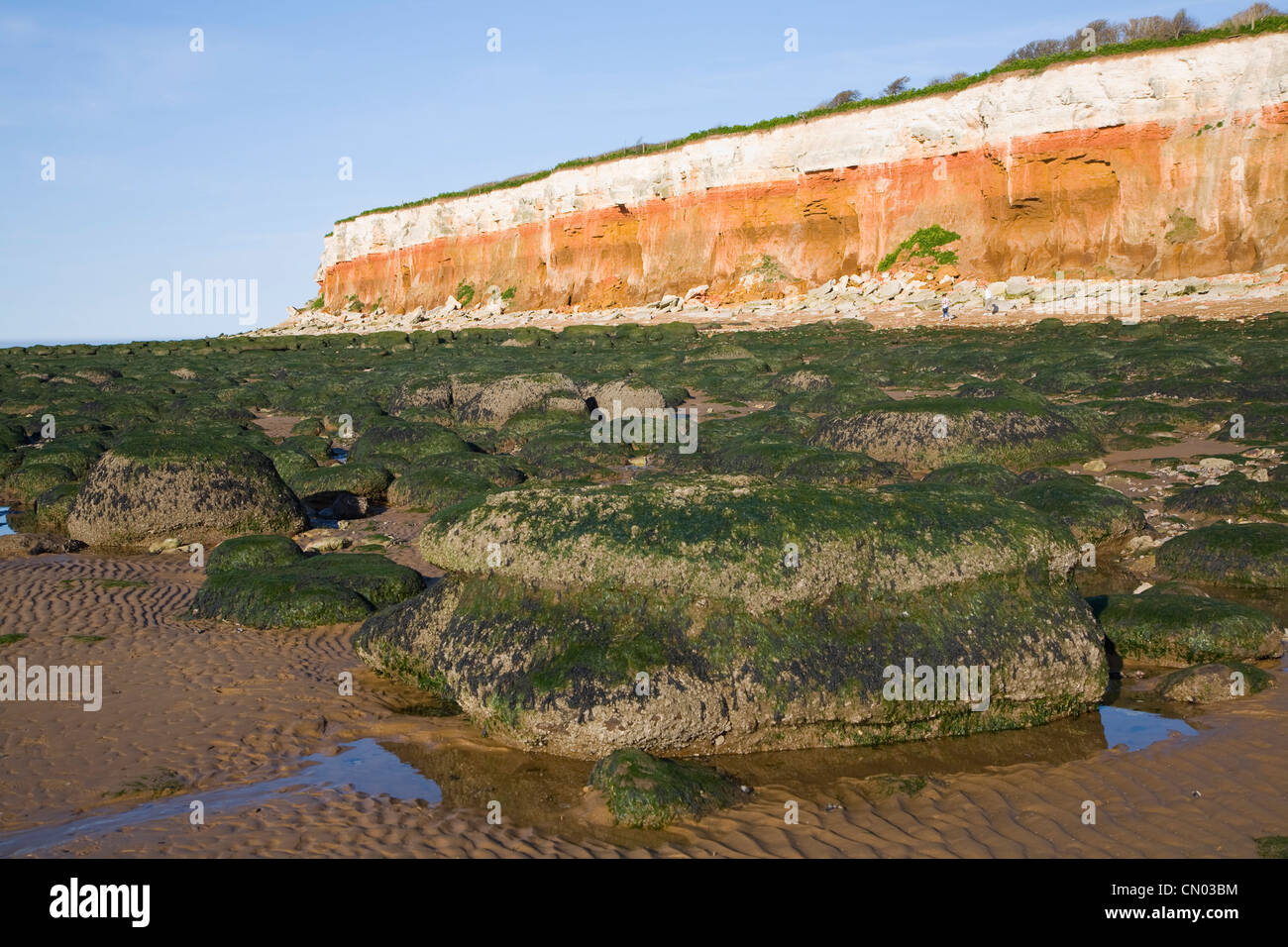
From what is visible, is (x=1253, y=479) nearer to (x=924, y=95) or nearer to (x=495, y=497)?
(x=495, y=497)

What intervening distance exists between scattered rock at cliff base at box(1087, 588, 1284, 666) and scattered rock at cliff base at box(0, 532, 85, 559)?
12282 millimetres

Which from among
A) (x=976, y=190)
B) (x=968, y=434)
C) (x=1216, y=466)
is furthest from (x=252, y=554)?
(x=976, y=190)

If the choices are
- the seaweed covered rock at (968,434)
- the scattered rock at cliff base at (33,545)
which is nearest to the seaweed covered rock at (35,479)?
the scattered rock at cliff base at (33,545)

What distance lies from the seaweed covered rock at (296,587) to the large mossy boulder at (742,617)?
1726mm

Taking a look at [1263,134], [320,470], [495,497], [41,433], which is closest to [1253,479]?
[495,497]

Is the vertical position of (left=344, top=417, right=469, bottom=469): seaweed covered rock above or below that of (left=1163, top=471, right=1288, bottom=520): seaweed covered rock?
above

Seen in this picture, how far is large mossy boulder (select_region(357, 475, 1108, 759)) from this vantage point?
6.89 meters

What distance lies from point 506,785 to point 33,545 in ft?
29.7

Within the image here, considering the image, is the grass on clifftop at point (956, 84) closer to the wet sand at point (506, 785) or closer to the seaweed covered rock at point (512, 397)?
the seaweed covered rock at point (512, 397)

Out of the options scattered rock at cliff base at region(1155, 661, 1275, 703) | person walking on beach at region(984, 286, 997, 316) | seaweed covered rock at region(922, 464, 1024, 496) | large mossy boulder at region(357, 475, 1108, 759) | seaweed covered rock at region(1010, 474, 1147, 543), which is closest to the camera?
large mossy boulder at region(357, 475, 1108, 759)

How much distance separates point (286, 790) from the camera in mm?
6309

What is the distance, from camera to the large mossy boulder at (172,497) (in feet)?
42.0

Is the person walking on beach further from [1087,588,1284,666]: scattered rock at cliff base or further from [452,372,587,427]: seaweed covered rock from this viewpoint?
[1087,588,1284,666]: scattered rock at cliff base

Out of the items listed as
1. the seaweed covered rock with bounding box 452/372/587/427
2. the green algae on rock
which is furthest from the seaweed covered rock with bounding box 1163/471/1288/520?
the seaweed covered rock with bounding box 452/372/587/427
